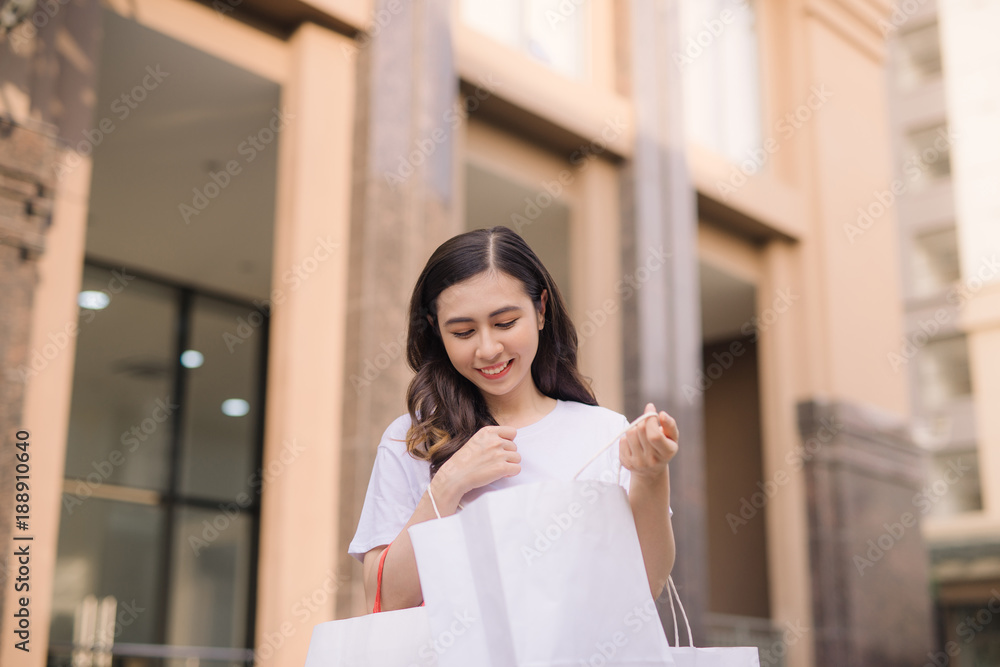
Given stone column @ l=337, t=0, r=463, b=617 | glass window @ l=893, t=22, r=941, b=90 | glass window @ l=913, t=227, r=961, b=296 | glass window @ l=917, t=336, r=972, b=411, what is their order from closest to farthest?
stone column @ l=337, t=0, r=463, b=617
glass window @ l=917, t=336, r=972, b=411
glass window @ l=913, t=227, r=961, b=296
glass window @ l=893, t=22, r=941, b=90

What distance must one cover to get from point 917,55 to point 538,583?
31604 millimetres

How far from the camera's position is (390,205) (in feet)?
22.7

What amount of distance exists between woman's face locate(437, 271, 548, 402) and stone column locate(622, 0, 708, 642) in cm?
705

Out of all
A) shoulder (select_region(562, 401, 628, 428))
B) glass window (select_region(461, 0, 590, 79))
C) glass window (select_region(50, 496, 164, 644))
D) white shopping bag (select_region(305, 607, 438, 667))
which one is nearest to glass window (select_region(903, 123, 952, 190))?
glass window (select_region(461, 0, 590, 79))

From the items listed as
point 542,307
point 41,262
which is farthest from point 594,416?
point 41,262

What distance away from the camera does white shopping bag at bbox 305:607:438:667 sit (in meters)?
1.90

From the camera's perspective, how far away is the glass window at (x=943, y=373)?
2650 cm

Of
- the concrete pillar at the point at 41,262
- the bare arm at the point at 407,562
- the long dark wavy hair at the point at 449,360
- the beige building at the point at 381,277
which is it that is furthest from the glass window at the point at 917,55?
the bare arm at the point at 407,562

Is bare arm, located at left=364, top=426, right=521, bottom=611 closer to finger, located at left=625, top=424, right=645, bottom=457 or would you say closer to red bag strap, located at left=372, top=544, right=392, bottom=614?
red bag strap, located at left=372, top=544, right=392, bottom=614

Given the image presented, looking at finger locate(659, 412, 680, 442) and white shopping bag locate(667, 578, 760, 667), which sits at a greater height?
finger locate(659, 412, 680, 442)

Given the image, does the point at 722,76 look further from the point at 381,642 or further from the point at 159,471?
the point at 381,642

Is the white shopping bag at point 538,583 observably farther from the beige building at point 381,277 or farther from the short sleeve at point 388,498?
the beige building at point 381,277

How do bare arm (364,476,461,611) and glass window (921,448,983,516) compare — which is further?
glass window (921,448,983,516)

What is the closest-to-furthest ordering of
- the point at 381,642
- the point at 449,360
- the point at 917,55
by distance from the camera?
the point at 381,642 < the point at 449,360 < the point at 917,55
